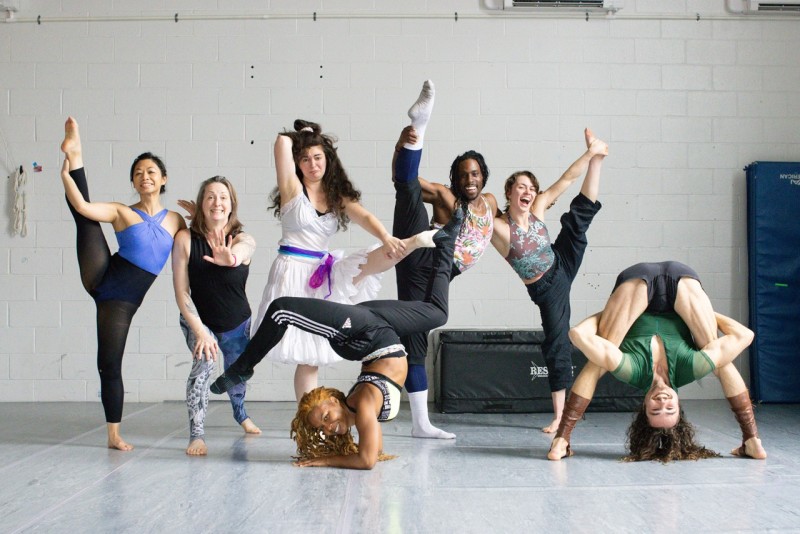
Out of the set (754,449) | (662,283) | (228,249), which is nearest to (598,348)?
(662,283)

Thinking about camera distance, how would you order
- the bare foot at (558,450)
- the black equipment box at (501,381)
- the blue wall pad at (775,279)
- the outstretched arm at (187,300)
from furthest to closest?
the blue wall pad at (775,279) < the black equipment box at (501,381) < the outstretched arm at (187,300) < the bare foot at (558,450)

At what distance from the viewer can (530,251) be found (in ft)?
14.9

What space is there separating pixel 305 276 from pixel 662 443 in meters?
1.91

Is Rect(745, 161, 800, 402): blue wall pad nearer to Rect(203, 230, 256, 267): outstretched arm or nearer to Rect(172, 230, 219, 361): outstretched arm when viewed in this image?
Rect(203, 230, 256, 267): outstretched arm

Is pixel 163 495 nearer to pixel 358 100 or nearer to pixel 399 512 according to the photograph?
pixel 399 512

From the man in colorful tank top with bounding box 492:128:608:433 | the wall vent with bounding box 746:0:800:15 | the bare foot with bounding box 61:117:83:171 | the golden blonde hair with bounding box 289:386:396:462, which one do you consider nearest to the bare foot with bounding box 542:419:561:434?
the man in colorful tank top with bounding box 492:128:608:433

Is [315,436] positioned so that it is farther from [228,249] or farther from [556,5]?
[556,5]

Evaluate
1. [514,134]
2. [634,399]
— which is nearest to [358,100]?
[514,134]

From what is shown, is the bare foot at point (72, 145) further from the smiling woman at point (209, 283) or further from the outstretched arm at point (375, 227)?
the outstretched arm at point (375, 227)

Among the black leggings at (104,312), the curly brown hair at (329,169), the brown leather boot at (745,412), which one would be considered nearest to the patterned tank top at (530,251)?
the curly brown hair at (329,169)

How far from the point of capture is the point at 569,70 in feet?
20.5

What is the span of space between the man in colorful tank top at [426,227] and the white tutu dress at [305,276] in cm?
31

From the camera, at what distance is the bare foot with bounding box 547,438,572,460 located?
12.1 ft

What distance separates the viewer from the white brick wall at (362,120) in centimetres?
614
